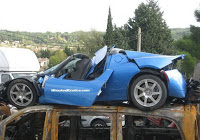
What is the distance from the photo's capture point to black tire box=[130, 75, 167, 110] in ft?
11.1

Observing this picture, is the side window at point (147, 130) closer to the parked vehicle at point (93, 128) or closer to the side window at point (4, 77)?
the parked vehicle at point (93, 128)

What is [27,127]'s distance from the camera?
436 cm

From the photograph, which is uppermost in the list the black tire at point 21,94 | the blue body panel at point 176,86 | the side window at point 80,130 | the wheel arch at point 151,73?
the wheel arch at point 151,73

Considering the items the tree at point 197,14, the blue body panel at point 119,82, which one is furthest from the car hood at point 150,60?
the tree at point 197,14

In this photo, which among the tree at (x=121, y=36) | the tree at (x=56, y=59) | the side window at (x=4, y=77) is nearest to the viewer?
the side window at (x=4, y=77)

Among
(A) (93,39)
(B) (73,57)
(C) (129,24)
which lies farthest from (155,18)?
(B) (73,57)

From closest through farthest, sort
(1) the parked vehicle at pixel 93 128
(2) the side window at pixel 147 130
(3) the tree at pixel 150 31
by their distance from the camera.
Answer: (1) the parked vehicle at pixel 93 128 < (2) the side window at pixel 147 130 < (3) the tree at pixel 150 31

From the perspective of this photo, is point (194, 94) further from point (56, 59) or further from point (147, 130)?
point (56, 59)

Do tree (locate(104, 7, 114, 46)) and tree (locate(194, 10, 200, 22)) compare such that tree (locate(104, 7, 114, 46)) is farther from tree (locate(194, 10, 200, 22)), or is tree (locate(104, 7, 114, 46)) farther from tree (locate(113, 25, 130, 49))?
tree (locate(194, 10, 200, 22))

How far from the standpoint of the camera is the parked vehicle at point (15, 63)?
1248 cm

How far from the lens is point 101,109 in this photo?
10.4 ft

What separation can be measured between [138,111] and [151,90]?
1.61 feet

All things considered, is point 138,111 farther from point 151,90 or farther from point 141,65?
point 141,65

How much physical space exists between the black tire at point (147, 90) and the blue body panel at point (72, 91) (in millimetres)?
433
